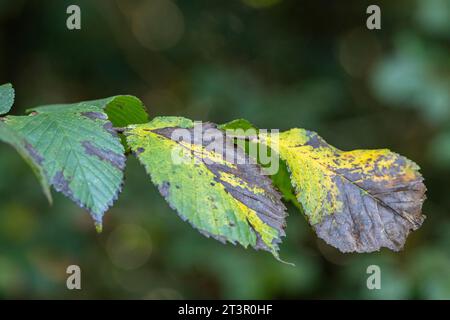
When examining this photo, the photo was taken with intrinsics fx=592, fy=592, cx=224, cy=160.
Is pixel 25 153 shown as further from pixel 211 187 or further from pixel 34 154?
pixel 211 187

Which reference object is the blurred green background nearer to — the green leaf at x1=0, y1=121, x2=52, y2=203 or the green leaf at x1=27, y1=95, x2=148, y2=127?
the green leaf at x1=27, y1=95, x2=148, y2=127

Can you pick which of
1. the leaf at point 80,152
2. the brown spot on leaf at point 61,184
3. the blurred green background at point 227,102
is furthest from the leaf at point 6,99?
the blurred green background at point 227,102

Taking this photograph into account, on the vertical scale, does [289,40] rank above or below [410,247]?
above

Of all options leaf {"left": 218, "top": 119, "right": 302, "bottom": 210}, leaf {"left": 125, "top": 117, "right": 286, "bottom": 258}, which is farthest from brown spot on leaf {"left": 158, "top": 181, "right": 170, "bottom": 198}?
leaf {"left": 218, "top": 119, "right": 302, "bottom": 210}

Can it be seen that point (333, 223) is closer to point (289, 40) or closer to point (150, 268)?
point (150, 268)

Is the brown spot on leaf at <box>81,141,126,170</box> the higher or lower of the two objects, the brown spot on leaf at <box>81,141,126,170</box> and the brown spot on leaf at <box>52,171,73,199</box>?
the higher

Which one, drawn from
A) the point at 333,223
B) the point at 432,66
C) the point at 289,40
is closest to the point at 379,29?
the point at 289,40
